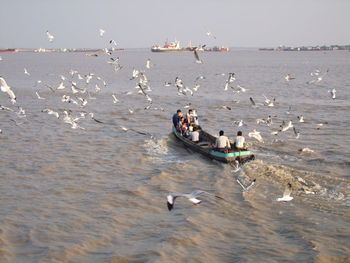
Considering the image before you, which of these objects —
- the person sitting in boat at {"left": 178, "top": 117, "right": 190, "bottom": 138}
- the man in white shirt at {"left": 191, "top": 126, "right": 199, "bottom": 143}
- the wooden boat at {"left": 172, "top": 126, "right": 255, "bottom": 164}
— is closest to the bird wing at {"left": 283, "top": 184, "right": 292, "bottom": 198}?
the wooden boat at {"left": 172, "top": 126, "right": 255, "bottom": 164}

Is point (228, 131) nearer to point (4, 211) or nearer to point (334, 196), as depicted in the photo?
point (334, 196)

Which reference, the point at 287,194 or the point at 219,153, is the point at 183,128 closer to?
the point at 219,153

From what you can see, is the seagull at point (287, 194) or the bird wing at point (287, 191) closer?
the seagull at point (287, 194)

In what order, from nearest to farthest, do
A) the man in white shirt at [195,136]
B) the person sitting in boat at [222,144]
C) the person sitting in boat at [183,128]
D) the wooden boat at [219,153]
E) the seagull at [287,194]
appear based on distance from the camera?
the seagull at [287,194] → the wooden boat at [219,153] → the person sitting in boat at [222,144] → the man in white shirt at [195,136] → the person sitting in boat at [183,128]

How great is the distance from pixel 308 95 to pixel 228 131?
70.8ft

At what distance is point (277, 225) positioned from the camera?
13.2 m

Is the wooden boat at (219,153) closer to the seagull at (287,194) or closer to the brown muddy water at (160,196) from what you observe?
the brown muddy water at (160,196)

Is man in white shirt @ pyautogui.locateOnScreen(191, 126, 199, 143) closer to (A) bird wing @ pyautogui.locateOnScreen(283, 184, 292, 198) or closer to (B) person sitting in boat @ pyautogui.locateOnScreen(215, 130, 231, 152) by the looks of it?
(B) person sitting in boat @ pyautogui.locateOnScreen(215, 130, 231, 152)

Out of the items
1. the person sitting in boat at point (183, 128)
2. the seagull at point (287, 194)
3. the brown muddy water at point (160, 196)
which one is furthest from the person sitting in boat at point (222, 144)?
the person sitting in boat at point (183, 128)

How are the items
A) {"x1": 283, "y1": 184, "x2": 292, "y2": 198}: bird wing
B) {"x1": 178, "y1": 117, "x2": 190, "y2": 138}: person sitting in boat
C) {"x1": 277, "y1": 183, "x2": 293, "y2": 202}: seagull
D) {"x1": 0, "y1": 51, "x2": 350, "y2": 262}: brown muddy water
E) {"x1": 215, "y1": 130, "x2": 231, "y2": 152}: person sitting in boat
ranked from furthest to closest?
{"x1": 178, "y1": 117, "x2": 190, "y2": 138}: person sitting in boat
{"x1": 215, "y1": 130, "x2": 231, "y2": 152}: person sitting in boat
{"x1": 283, "y1": 184, "x2": 292, "y2": 198}: bird wing
{"x1": 277, "y1": 183, "x2": 293, "y2": 202}: seagull
{"x1": 0, "y1": 51, "x2": 350, "y2": 262}: brown muddy water

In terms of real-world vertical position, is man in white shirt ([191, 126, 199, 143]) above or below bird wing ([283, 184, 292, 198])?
above

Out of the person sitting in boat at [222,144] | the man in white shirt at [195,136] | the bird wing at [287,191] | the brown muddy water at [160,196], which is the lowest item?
the brown muddy water at [160,196]

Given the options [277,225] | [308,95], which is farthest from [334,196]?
[308,95]

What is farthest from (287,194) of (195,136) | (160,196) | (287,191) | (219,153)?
(195,136)
